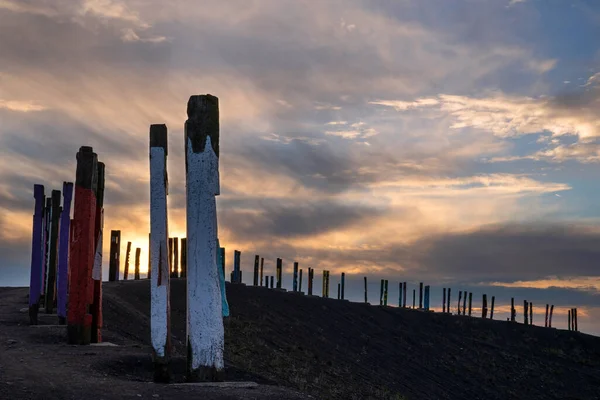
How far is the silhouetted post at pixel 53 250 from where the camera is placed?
824 inches

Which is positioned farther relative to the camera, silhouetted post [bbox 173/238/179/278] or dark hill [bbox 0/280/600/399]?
silhouetted post [bbox 173/238/179/278]

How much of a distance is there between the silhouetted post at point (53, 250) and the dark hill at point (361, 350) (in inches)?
57.2

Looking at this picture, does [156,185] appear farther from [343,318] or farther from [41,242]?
[343,318]

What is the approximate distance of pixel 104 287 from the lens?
26531mm

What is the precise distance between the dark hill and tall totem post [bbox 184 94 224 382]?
3.51 ft

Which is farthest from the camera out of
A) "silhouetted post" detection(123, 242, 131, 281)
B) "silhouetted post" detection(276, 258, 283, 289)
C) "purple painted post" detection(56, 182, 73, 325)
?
"silhouetted post" detection(276, 258, 283, 289)

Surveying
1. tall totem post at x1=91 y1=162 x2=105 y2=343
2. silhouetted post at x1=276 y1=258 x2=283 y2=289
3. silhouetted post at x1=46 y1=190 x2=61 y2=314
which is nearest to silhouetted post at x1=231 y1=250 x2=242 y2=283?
silhouetted post at x1=276 y1=258 x2=283 y2=289

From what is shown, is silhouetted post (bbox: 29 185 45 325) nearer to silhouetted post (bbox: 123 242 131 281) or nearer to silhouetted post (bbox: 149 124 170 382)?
silhouetted post (bbox: 149 124 170 382)

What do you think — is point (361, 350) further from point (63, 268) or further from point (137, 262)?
point (137, 262)

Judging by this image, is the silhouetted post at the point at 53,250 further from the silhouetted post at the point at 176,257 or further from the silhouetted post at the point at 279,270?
the silhouetted post at the point at 279,270

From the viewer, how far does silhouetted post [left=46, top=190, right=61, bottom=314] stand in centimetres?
2094

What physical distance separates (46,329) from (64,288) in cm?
169

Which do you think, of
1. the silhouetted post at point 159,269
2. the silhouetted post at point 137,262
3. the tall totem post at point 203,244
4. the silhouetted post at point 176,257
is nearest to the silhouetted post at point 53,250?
the silhouetted post at point 159,269

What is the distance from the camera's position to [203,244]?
1059 centimetres
